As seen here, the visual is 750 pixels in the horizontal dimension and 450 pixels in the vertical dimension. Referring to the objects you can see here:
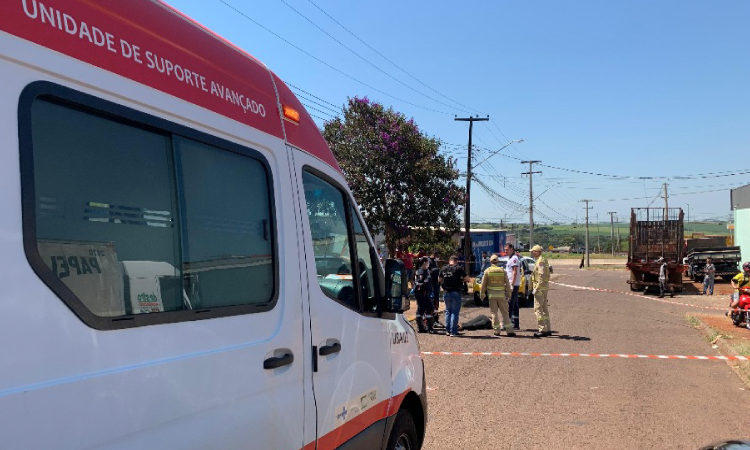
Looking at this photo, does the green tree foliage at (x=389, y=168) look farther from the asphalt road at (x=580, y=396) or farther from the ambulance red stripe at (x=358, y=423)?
the ambulance red stripe at (x=358, y=423)

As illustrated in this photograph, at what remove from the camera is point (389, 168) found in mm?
19625

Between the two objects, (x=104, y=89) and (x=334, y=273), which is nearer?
(x=104, y=89)

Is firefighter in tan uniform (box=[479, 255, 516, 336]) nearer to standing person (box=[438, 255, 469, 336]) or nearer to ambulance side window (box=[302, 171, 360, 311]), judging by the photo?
standing person (box=[438, 255, 469, 336])

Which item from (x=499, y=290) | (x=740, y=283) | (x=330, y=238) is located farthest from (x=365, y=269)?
(x=740, y=283)

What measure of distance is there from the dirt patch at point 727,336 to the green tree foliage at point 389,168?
883cm

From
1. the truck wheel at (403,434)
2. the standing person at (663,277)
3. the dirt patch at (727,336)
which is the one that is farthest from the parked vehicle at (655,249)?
the truck wheel at (403,434)

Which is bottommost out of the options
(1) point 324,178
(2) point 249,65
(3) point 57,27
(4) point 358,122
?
(1) point 324,178

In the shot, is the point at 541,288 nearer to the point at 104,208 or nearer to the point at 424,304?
the point at 424,304

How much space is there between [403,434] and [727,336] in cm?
1034

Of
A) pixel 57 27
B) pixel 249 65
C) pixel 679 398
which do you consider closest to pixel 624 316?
pixel 679 398

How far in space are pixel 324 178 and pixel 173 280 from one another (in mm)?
1288

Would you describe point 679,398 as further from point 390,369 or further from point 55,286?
point 55,286

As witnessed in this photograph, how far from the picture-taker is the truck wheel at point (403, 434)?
3.64 m

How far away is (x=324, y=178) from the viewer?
3086mm
